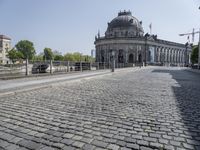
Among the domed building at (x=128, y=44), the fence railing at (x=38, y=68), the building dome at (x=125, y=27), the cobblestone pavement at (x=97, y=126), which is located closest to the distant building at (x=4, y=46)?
the domed building at (x=128, y=44)

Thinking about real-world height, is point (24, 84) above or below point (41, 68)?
below

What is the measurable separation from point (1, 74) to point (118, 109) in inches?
444

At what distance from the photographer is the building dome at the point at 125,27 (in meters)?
99.2

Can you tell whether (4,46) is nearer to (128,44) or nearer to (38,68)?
(128,44)

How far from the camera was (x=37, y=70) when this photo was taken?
59.8 ft

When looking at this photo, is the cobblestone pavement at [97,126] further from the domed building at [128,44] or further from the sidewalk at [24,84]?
the domed building at [128,44]

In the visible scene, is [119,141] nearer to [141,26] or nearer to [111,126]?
[111,126]

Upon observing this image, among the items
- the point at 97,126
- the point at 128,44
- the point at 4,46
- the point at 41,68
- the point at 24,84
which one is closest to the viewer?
the point at 97,126

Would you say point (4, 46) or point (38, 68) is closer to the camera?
point (38, 68)

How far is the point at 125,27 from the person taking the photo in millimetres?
98812

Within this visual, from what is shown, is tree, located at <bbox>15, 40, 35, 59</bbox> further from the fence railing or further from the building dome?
the fence railing

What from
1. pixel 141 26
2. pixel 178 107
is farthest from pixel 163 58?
pixel 178 107

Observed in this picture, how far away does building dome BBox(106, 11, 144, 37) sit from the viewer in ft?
325

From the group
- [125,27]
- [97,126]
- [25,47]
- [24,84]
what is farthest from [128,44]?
[97,126]
